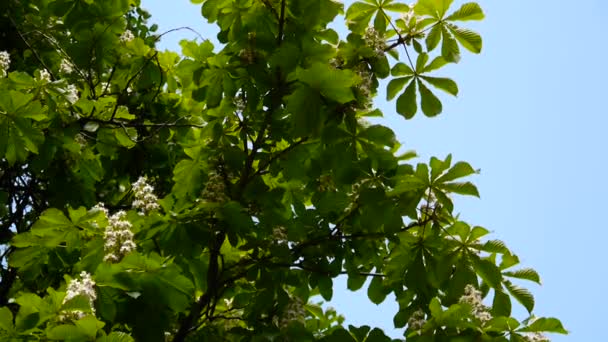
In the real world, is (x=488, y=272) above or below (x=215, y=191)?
below

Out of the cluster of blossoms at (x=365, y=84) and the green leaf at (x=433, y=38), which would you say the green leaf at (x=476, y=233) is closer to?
the cluster of blossoms at (x=365, y=84)

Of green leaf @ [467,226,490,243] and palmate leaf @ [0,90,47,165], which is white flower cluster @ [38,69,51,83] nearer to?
palmate leaf @ [0,90,47,165]

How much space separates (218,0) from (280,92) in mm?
647

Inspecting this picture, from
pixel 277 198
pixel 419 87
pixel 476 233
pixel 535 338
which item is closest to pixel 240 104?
pixel 277 198

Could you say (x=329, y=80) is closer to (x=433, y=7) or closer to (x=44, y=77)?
(x=433, y=7)

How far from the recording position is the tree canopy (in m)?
3.01

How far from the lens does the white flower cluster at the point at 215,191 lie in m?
3.37

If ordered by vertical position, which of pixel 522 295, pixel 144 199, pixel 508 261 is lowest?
pixel 522 295

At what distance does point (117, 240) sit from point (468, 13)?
79.8 inches

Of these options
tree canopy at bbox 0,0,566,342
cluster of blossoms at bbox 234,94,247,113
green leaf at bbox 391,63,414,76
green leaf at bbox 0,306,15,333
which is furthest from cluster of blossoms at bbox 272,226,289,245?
green leaf at bbox 0,306,15,333

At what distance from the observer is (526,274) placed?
3328 mm

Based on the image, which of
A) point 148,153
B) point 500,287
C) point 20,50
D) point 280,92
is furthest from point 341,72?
point 20,50

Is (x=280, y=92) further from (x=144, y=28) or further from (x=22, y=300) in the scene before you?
(x=144, y=28)

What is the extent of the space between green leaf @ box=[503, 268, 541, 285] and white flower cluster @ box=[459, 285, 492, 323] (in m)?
0.21
